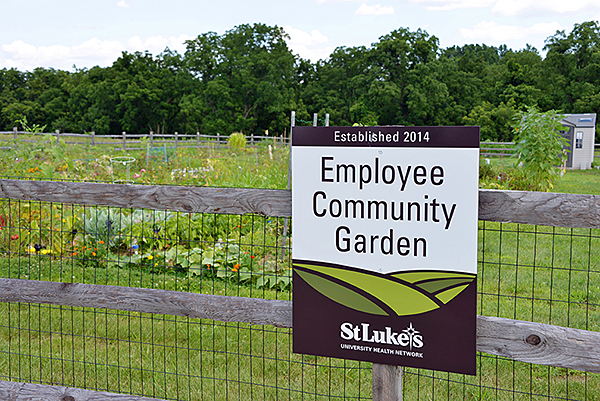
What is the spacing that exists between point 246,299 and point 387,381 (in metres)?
0.67

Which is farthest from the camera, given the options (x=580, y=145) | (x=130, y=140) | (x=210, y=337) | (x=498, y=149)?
(x=130, y=140)

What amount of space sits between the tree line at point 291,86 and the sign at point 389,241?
135ft

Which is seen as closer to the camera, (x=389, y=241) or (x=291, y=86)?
(x=389, y=241)

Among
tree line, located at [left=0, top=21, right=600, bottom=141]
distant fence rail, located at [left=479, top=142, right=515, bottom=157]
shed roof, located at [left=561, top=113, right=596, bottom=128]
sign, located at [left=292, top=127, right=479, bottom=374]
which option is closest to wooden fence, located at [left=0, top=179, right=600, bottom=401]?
sign, located at [left=292, top=127, right=479, bottom=374]

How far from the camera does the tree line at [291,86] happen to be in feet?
140

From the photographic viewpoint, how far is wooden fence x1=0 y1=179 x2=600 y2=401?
183cm

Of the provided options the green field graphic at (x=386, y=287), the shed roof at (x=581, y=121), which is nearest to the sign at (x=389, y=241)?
the green field graphic at (x=386, y=287)

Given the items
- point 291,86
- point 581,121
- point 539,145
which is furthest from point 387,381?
point 291,86

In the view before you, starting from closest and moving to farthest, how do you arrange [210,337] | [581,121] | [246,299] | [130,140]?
1. [246,299]
2. [210,337]
3. [581,121]
4. [130,140]

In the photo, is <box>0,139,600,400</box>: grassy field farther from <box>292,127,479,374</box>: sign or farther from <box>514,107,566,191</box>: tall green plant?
<box>514,107,566,191</box>: tall green plant

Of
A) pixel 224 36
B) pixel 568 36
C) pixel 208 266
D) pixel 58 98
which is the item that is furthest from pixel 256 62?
pixel 208 266

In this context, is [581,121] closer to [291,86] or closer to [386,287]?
[386,287]

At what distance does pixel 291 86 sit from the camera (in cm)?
5209

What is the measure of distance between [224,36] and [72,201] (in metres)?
54.0
